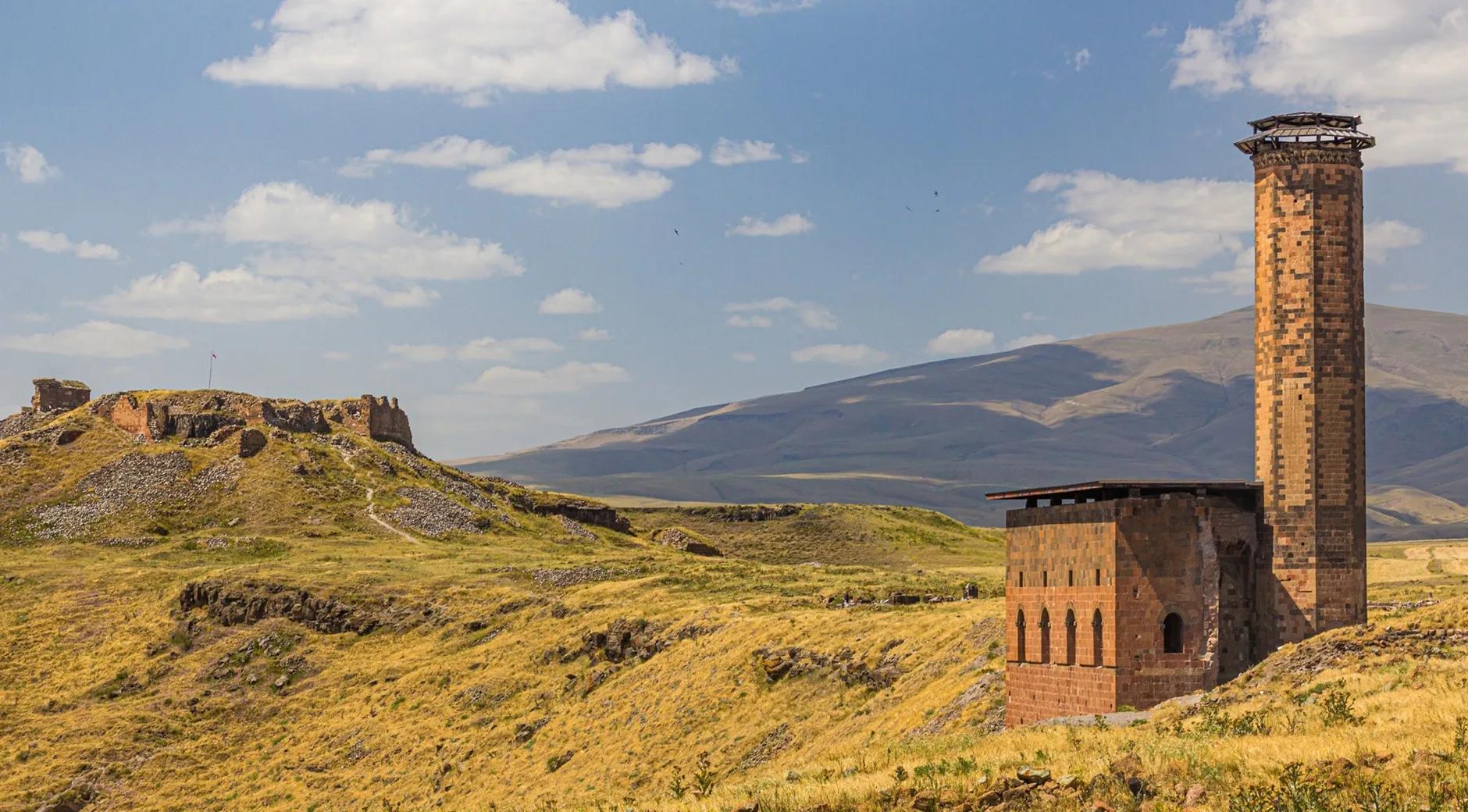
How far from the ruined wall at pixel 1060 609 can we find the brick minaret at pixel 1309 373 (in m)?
5.17

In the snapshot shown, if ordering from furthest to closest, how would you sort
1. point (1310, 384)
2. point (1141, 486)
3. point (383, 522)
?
point (383, 522) < point (1310, 384) < point (1141, 486)

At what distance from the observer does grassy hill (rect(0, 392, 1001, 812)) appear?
5628 centimetres

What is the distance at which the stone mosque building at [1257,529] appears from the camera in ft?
134

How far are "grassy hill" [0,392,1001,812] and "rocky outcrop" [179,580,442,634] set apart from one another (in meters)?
0.15

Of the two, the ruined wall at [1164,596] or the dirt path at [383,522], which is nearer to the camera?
the ruined wall at [1164,596]

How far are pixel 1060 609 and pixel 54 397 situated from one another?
103 metres

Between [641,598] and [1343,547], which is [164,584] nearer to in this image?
[641,598]

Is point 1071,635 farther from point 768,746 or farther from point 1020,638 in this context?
point 768,746

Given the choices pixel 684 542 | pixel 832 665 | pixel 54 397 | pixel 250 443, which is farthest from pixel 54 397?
pixel 832 665

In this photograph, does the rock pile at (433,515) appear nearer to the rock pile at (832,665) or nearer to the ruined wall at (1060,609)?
the rock pile at (832,665)

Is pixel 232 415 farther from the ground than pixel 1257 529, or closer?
farther from the ground

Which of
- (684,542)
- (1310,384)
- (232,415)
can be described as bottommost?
(684,542)

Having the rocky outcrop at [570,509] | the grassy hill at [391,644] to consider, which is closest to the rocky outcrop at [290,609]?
the grassy hill at [391,644]

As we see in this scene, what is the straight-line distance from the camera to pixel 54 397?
12788cm
